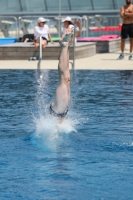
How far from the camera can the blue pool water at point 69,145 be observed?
21.3ft

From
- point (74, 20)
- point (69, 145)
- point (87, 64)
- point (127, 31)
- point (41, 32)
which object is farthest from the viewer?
point (74, 20)

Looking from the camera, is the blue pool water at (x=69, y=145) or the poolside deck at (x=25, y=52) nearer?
the blue pool water at (x=69, y=145)

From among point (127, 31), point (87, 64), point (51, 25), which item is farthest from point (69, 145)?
point (51, 25)

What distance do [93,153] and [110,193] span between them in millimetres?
1702

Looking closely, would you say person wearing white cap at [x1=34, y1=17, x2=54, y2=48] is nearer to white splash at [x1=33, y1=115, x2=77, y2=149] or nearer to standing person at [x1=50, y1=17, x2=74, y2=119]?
A: white splash at [x1=33, y1=115, x2=77, y2=149]

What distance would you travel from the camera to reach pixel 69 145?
8.47 m

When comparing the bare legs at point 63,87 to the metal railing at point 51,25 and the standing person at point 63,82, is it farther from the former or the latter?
the metal railing at point 51,25

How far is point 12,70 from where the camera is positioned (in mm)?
18312

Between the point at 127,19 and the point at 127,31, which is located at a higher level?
the point at 127,19

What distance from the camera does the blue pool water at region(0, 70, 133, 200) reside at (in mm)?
6484

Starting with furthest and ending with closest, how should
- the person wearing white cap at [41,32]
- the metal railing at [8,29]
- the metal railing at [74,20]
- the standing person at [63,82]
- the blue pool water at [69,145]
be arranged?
the metal railing at [8,29], the metal railing at [74,20], the person wearing white cap at [41,32], the standing person at [63,82], the blue pool water at [69,145]

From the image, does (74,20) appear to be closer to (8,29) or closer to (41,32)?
(8,29)

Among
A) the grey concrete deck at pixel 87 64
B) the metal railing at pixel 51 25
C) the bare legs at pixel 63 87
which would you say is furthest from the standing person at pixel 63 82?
the metal railing at pixel 51 25

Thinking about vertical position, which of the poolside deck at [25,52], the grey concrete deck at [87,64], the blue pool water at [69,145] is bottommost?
the blue pool water at [69,145]
